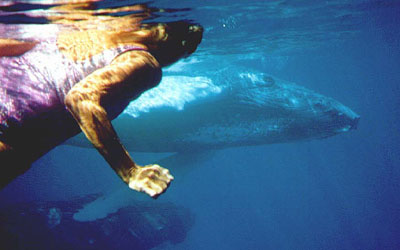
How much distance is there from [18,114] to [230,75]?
9984 mm

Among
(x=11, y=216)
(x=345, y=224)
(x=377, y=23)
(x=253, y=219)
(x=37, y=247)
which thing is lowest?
(x=253, y=219)

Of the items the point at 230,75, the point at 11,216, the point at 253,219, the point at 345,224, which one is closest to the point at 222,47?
the point at 230,75

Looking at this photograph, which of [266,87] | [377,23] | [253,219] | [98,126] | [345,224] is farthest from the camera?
[253,219]

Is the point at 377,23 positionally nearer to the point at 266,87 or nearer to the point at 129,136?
the point at 266,87

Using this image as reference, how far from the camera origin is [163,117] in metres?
10.2

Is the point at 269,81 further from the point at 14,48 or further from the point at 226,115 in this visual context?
the point at 14,48

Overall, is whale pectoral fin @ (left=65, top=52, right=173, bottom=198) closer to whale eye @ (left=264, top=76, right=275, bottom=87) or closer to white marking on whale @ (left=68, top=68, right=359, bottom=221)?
white marking on whale @ (left=68, top=68, right=359, bottom=221)

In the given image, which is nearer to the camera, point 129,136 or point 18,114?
point 18,114

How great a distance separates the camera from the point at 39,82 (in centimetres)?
254

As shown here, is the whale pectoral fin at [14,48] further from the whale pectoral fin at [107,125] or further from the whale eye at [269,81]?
the whale eye at [269,81]

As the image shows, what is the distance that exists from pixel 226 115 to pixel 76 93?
28.7 feet

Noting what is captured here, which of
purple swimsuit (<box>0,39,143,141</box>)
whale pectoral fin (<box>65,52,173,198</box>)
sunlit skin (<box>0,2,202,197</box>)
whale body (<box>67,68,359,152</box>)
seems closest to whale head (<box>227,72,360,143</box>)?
whale body (<box>67,68,359,152</box>)

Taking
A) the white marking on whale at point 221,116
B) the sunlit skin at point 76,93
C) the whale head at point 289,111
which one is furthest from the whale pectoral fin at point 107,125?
the whale head at point 289,111

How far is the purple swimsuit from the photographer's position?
2357 mm
